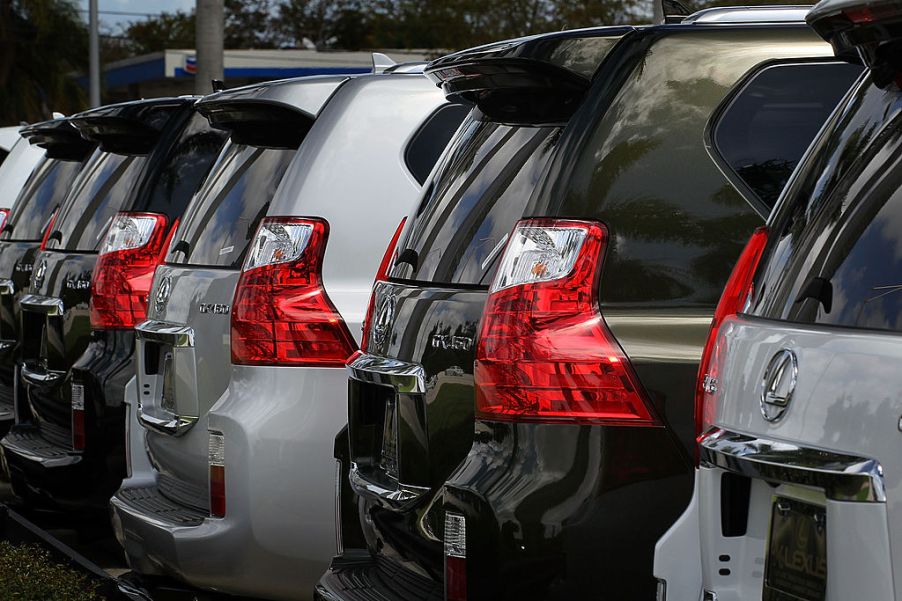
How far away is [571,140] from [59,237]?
4897mm

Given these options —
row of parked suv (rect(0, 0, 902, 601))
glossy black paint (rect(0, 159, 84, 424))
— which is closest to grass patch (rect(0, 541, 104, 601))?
row of parked suv (rect(0, 0, 902, 601))

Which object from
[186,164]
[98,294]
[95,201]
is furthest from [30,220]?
[98,294]

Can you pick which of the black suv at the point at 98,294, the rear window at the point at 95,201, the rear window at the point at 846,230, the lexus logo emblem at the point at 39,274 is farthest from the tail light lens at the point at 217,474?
the lexus logo emblem at the point at 39,274

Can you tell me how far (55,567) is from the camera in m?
6.21

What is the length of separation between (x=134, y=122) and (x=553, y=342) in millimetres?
4234

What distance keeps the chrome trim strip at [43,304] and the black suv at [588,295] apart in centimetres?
401

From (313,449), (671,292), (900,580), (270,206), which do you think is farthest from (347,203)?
(900,580)

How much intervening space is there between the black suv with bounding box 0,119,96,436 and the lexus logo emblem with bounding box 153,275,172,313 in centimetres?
255

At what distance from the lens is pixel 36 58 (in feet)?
131

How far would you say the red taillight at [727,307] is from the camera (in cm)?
292

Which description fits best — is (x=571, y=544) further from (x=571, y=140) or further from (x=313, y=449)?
(x=313, y=449)

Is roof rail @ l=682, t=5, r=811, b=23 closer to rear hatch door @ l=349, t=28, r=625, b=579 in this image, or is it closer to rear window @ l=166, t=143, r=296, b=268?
rear hatch door @ l=349, t=28, r=625, b=579

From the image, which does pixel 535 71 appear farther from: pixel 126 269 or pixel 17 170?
pixel 17 170

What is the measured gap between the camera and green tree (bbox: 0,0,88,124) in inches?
1565
